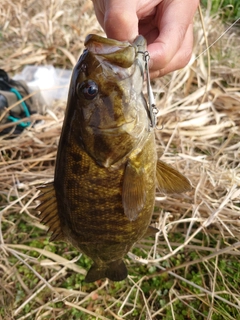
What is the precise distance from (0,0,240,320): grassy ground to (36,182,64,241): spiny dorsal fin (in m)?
0.59

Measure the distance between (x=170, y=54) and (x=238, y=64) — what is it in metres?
2.54

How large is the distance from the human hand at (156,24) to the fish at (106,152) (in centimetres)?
20

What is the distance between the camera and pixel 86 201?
1.46 meters

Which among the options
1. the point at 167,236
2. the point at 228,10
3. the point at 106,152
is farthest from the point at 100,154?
the point at 228,10

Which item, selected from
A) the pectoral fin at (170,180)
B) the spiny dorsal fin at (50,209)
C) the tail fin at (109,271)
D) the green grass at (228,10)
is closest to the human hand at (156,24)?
the pectoral fin at (170,180)

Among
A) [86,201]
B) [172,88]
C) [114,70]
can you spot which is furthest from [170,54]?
[172,88]

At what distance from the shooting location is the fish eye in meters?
1.33

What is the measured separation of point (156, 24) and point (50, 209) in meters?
1.31

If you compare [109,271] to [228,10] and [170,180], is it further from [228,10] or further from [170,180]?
[228,10]

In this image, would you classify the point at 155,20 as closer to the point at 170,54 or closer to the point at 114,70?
the point at 170,54

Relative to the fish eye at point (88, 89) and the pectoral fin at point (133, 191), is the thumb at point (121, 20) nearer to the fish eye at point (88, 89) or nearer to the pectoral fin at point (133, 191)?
the fish eye at point (88, 89)

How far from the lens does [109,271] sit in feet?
6.13

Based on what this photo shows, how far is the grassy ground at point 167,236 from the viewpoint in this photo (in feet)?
7.09

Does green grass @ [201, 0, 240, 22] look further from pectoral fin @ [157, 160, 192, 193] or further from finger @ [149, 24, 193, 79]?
pectoral fin @ [157, 160, 192, 193]
